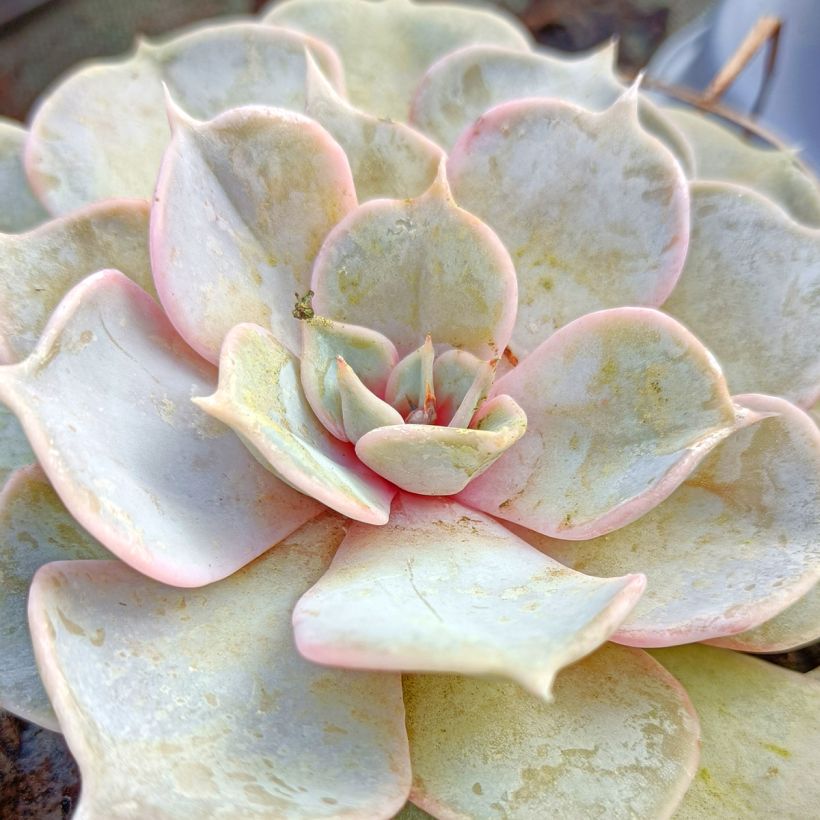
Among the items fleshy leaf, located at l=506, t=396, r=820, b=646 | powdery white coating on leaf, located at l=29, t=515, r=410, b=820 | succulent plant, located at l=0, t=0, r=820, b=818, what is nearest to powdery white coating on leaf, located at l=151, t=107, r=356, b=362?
succulent plant, located at l=0, t=0, r=820, b=818

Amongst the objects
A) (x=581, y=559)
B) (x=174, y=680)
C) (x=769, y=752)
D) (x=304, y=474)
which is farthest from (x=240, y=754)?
(x=769, y=752)

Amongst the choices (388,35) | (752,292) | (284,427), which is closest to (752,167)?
(752,292)

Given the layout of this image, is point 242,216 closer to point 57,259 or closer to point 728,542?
point 57,259

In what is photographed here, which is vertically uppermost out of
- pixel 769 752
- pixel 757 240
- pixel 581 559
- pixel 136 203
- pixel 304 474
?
pixel 136 203

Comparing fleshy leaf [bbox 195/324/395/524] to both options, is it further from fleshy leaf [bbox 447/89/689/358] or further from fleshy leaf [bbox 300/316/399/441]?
fleshy leaf [bbox 447/89/689/358]

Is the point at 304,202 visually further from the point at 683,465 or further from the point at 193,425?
the point at 683,465

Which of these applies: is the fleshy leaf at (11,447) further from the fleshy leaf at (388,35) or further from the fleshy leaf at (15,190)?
the fleshy leaf at (388,35)
